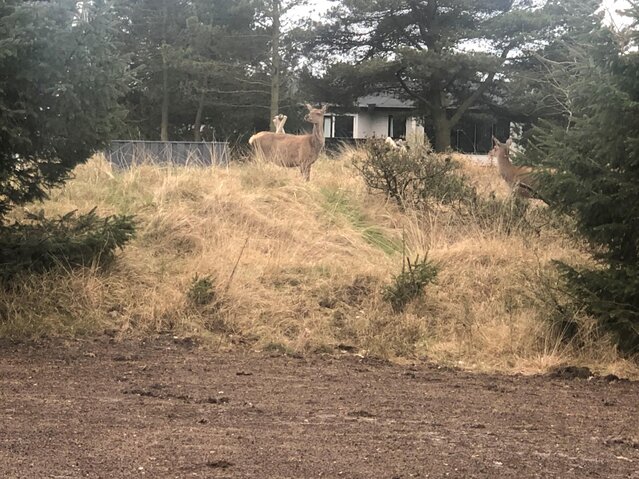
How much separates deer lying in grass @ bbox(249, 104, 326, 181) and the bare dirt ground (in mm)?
9334

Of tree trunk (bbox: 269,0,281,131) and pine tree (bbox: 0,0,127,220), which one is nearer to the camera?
pine tree (bbox: 0,0,127,220)

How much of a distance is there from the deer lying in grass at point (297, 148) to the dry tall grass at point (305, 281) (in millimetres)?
2683

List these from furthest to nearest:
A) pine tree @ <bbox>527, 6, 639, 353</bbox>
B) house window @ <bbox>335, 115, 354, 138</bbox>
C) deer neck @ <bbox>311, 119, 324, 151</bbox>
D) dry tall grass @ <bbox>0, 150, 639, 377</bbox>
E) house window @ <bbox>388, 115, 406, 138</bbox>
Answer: house window @ <bbox>335, 115, 354, 138</bbox> < house window @ <bbox>388, 115, 406, 138</bbox> < deer neck @ <bbox>311, 119, 324, 151</bbox> < dry tall grass @ <bbox>0, 150, 639, 377</bbox> < pine tree @ <bbox>527, 6, 639, 353</bbox>

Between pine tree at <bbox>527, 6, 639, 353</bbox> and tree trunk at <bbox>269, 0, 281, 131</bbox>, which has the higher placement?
tree trunk at <bbox>269, 0, 281, 131</bbox>

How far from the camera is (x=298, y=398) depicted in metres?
5.71

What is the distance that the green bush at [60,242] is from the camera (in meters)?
8.46

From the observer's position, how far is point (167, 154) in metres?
16.6

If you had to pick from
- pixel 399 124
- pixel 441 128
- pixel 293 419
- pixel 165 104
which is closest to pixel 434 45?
pixel 441 128

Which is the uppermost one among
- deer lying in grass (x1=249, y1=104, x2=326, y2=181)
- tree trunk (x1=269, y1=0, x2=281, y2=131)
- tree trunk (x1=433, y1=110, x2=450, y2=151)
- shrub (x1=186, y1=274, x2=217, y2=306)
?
tree trunk (x1=269, y1=0, x2=281, y2=131)

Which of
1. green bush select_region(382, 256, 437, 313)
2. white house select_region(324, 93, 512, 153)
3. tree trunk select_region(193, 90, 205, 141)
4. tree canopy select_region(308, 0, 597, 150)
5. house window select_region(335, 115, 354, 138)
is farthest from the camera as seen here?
house window select_region(335, 115, 354, 138)

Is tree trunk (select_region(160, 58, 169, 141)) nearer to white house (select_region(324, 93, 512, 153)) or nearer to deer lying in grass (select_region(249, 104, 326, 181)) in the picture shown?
white house (select_region(324, 93, 512, 153))

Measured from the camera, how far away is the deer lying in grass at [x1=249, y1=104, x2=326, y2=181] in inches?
639

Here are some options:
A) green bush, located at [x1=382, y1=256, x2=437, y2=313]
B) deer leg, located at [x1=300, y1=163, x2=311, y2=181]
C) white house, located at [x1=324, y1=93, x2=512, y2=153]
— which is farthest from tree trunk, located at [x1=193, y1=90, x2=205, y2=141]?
green bush, located at [x1=382, y1=256, x2=437, y2=313]

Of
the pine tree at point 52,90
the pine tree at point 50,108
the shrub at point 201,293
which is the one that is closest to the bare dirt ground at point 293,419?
the shrub at point 201,293
